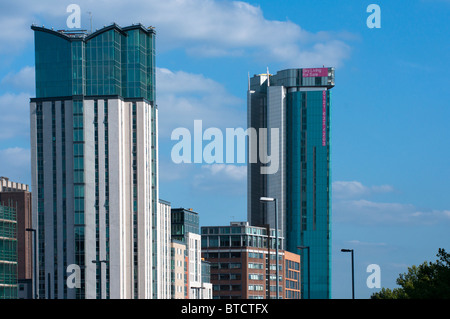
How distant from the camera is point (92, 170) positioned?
165 m

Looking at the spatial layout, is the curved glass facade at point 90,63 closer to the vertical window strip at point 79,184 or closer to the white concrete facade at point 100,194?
the white concrete facade at point 100,194

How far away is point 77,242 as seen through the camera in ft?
533

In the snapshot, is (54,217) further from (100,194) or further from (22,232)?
(22,232)

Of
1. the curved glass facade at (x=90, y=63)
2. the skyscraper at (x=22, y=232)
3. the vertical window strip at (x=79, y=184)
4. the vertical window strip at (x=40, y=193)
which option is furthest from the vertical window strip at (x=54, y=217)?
the skyscraper at (x=22, y=232)

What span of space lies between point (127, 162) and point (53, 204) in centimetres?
1645

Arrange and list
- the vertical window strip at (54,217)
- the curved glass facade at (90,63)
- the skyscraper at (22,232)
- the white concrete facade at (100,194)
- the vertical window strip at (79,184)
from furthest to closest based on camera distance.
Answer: the skyscraper at (22,232), the curved glass facade at (90,63), the vertical window strip at (79,184), the white concrete facade at (100,194), the vertical window strip at (54,217)

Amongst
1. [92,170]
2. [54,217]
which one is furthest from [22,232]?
[92,170]

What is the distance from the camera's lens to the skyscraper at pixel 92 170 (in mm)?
161875

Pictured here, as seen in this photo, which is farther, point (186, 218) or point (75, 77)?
point (186, 218)

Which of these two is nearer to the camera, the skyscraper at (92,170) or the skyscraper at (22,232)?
the skyscraper at (92,170)
